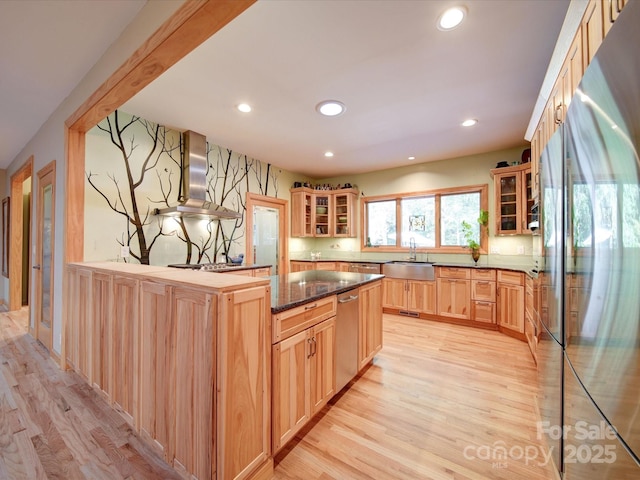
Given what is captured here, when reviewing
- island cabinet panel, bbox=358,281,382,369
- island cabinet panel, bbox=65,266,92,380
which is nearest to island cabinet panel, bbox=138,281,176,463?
island cabinet panel, bbox=65,266,92,380

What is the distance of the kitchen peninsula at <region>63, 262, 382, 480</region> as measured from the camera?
1.19 meters

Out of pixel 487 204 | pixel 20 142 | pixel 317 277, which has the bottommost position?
pixel 317 277

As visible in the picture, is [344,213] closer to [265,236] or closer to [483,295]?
[265,236]

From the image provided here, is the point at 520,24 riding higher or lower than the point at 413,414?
higher

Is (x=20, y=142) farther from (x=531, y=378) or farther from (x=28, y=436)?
(x=531, y=378)

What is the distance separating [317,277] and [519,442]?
1849mm

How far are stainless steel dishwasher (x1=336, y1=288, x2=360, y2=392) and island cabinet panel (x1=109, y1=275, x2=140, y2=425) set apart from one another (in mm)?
1341

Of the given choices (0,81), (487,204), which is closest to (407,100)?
(487,204)

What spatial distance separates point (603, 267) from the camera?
849 millimetres

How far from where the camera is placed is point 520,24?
1.72 metres

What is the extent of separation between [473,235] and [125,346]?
4.82 m

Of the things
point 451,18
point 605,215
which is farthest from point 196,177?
point 605,215

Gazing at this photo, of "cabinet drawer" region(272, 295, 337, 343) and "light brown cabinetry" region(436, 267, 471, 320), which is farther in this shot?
"light brown cabinetry" region(436, 267, 471, 320)

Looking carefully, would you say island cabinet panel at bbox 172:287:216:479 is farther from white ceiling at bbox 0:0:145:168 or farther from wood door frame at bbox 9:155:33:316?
wood door frame at bbox 9:155:33:316
